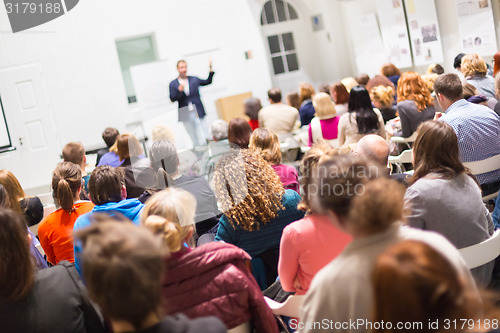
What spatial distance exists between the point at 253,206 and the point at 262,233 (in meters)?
0.17

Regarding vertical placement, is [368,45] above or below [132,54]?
below

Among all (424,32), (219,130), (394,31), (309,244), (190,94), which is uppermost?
(394,31)

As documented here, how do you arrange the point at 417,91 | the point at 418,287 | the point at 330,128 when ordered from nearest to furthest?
the point at 418,287 → the point at 417,91 → the point at 330,128

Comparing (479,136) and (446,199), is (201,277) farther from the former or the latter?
(479,136)

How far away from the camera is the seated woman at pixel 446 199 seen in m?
2.47

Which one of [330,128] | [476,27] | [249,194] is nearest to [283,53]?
[476,27]

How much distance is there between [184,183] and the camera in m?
3.74

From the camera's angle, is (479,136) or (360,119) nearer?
(479,136)

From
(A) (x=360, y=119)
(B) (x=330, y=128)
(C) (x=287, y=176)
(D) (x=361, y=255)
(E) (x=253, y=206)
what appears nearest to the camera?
(D) (x=361, y=255)

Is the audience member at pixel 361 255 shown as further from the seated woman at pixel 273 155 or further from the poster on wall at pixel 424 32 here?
the poster on wall at pixel 424 32

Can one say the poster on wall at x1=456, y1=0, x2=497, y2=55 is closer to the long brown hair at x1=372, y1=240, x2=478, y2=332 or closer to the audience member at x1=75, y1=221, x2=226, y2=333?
the long brown hair at x1=372, y1=240, x2=478, y2=332

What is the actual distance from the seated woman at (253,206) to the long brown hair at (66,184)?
1079 millimetres

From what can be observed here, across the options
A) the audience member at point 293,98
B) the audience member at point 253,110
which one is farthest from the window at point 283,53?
the audience member at point 253,110

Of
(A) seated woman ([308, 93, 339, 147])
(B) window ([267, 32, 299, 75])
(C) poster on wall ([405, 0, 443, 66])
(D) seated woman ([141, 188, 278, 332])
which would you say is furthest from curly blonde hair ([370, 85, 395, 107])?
(B) window ([267, 32, 299, 75])
